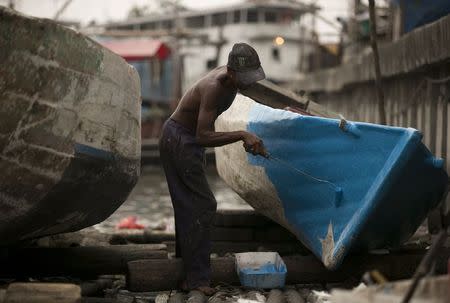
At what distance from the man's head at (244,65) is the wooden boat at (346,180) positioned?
1.98 ft

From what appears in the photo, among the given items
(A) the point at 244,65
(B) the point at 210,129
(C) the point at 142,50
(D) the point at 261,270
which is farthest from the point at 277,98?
(C) the point at 142,50

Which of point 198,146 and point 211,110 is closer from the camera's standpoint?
point 211,110

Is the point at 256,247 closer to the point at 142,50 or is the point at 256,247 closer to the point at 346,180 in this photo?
the point at 346,180

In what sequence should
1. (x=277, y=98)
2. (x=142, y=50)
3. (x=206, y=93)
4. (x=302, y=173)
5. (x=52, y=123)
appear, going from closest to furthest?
(x=52, y=123) < (x=206, y=93) < (x=302, y=173) < (x=277, y=98) < (x=142, y=50)

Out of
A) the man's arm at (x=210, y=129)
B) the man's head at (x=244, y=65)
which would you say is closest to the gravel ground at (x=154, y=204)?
the man's arm at (x=210, y=129)

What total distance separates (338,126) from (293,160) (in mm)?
601

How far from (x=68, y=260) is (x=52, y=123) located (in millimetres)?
1383

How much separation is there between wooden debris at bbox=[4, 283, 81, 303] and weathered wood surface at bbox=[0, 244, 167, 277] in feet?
5.39

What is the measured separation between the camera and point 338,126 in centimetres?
556

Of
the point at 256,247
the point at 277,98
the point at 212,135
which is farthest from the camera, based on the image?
the point at 277,98

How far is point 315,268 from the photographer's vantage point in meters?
5.76

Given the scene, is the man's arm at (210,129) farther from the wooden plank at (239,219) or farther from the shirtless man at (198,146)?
the wooden plank at (239,219)

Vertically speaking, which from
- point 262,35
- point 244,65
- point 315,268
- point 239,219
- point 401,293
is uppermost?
point 262,35

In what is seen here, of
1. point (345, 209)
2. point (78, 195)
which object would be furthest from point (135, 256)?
point (345, 209)
